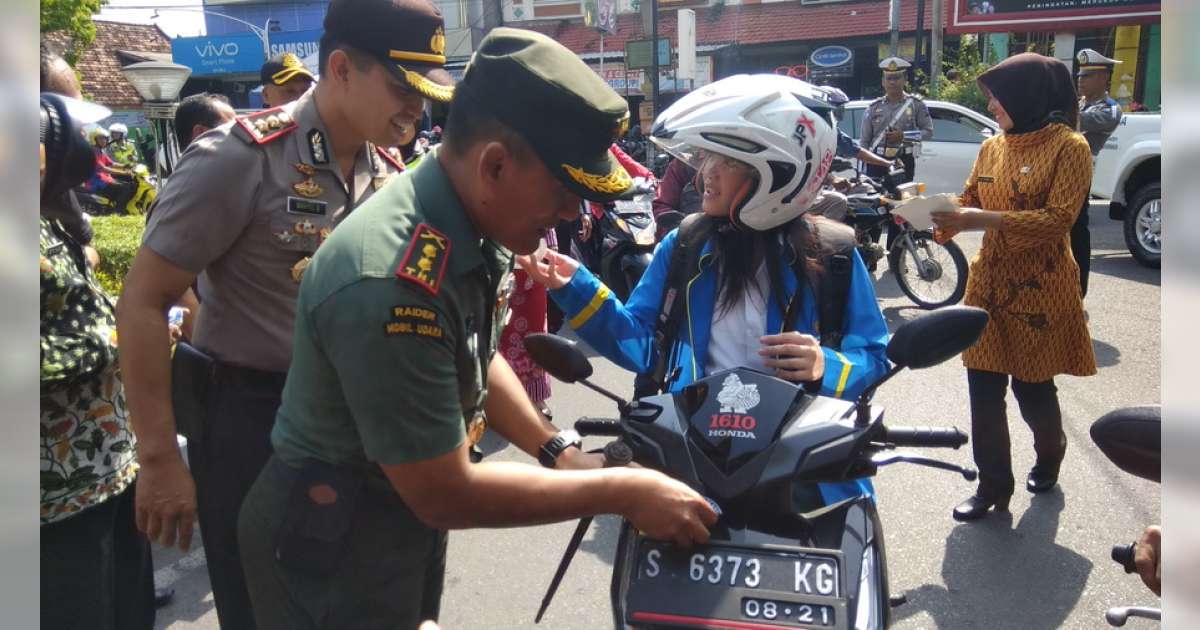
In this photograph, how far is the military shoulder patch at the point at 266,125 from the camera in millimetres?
2174

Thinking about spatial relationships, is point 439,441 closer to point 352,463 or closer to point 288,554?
point 352,463

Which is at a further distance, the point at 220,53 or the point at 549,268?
the point at 220,53

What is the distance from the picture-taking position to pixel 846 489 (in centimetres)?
197

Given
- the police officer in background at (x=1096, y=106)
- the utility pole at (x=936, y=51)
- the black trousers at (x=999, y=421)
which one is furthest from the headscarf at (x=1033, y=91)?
the utility pole at (x=936, y=51)

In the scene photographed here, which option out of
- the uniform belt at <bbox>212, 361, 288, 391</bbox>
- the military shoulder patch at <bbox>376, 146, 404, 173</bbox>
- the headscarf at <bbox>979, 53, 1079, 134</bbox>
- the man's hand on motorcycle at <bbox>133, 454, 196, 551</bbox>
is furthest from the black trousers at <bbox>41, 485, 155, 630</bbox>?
the headscarf at <bbox>979, 53, 1079, 134</bbox>

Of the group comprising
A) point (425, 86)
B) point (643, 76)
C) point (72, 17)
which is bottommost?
point (643, 76)

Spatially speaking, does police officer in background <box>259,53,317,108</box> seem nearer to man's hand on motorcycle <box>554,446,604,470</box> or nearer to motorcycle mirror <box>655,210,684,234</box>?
motorcycle mirror <box>655,210,684,234</box>

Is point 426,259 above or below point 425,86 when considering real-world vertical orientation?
below

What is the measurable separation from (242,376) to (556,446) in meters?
0.82

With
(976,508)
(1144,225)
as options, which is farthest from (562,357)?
(1144,225)

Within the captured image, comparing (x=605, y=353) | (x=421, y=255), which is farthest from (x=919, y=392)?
(x=421, y=255)

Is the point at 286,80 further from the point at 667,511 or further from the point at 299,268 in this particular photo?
the point at 667,511

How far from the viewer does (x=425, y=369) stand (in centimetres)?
142

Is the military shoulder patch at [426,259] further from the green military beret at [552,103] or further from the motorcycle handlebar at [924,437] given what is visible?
the motorcycle handlebar at [924,437]
